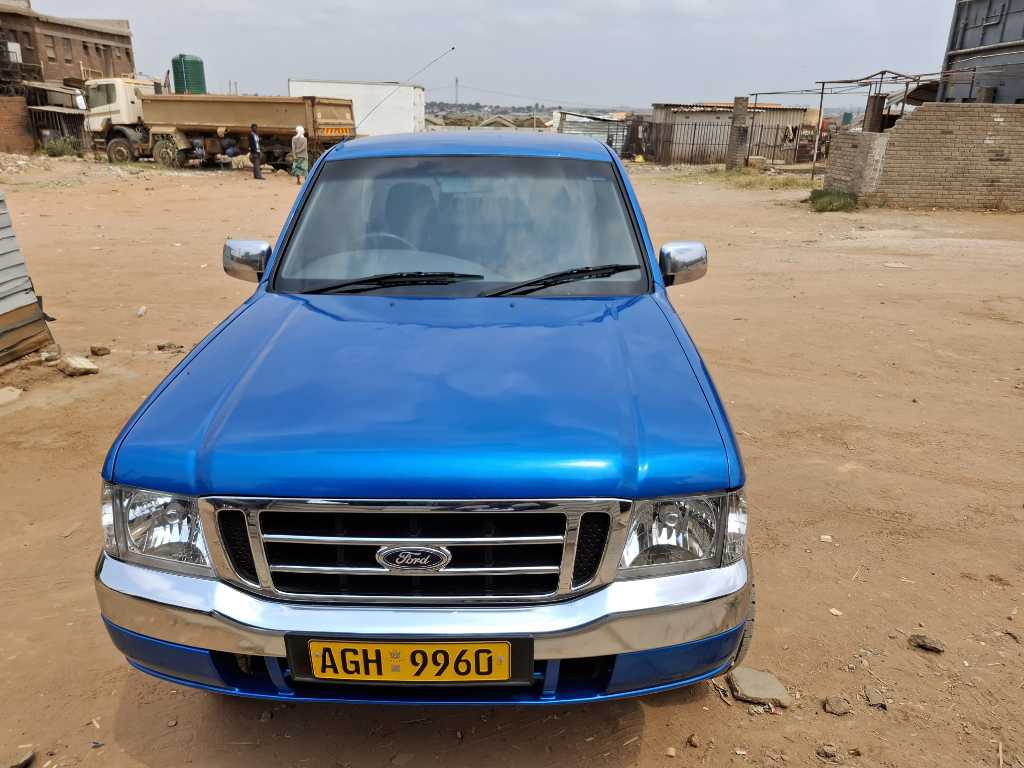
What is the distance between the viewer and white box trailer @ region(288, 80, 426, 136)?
33531mm

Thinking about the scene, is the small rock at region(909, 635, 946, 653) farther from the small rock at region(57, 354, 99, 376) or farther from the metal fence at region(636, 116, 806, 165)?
the metal fence at region(636, 116, 806, 165)

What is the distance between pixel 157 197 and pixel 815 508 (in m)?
17.8

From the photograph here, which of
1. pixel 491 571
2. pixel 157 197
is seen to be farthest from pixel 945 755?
pixel 157 197

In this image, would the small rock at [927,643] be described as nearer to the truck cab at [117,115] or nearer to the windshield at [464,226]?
the windshield at [464,226]

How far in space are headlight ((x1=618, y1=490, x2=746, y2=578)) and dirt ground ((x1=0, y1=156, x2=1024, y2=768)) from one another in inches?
30.5

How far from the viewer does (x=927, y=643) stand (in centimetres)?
284

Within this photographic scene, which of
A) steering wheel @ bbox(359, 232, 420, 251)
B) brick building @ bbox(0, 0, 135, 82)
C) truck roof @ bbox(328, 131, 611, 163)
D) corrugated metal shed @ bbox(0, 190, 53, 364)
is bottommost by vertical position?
corrugated metal shed @ bbox(0, 190, 53, 364)

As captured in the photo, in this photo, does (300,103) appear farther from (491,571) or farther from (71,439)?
(491,571)

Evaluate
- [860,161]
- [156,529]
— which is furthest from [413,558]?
[860,161]

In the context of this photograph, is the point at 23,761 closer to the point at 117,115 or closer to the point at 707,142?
the point at 117,115

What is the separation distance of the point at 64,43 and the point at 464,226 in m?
51.8

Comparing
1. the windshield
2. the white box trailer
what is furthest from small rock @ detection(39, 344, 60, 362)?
the white box trailer

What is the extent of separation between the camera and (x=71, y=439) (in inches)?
185

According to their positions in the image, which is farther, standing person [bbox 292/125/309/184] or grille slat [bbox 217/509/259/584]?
standing person [bbox 292/125/309/184]
